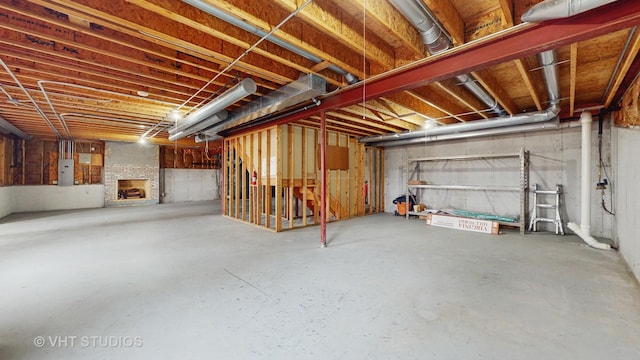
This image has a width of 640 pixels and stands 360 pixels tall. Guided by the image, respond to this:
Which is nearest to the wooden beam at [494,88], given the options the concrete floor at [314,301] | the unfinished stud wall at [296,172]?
the concrete floor at [314,301]

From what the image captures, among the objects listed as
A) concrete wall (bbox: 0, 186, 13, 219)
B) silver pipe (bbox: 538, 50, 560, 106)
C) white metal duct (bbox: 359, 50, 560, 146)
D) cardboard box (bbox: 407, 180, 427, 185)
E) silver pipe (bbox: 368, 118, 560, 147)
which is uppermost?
silver pipe (bbox: 538, 50, 560, 106)

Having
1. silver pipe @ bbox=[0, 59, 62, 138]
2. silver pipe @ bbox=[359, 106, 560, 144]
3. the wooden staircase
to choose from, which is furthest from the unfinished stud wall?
silver pipe @ bbox=[0, 59, 62, 138]

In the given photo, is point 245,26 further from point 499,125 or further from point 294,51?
point 499,125

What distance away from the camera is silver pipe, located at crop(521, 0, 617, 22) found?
5.41ft

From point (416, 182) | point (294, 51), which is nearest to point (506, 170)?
point (416, 182)

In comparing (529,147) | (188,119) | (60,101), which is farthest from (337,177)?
(60,101)

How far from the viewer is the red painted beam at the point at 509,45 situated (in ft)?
5.94

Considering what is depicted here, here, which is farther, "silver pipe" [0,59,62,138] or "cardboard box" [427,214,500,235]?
"cardboard box" [427,214,500,235]

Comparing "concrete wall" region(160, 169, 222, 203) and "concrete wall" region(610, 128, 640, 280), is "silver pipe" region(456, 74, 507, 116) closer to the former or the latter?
"concrete wall" region(610, 128, 640, 280)

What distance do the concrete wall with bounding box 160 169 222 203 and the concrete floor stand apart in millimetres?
6689

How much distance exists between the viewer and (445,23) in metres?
2.08

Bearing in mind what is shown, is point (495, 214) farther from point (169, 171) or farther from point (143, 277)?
point (169, 171)

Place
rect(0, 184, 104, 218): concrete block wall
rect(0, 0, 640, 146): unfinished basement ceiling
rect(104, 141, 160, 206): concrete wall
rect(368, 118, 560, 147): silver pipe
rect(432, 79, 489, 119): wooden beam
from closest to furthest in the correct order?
rect(0, 0, 640, 146): unfinished basement ceiling < rect(432, 79, 489, 119): wooden beam < rect(368, 118, 560, 147): silver pipe < rect(0, 184, 104, 218): concrete block wall < rect(104, 141, 160, 206): concrete wall

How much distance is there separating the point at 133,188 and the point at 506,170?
1309cm
